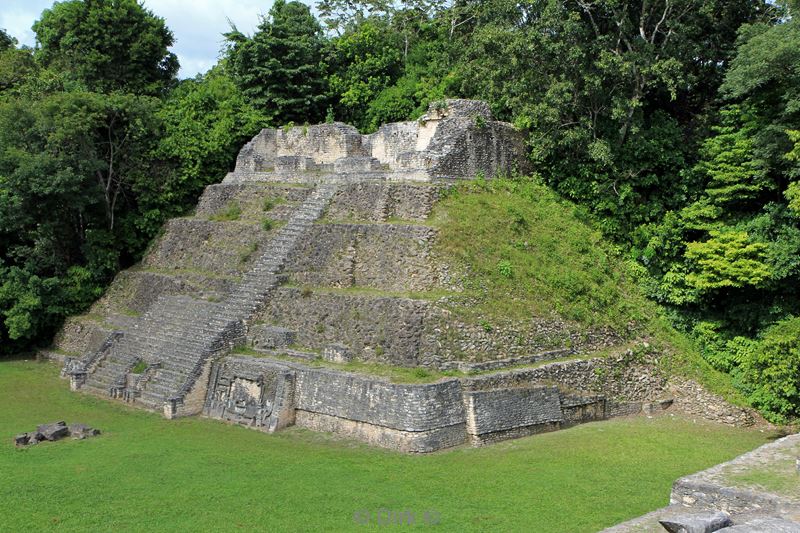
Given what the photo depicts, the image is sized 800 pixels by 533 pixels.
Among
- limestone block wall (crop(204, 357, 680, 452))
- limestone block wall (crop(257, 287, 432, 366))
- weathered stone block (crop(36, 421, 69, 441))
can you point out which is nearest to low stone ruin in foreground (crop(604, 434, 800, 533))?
limestone block wall (crop(204, 357, 680, 452))

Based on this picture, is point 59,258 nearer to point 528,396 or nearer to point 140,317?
point 140,317

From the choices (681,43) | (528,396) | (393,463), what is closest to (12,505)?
(393,463)

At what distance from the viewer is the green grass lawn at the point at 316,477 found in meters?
11.4

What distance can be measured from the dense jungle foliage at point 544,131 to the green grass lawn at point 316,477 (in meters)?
4.60

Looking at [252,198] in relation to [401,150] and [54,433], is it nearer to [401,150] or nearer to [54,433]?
[401,150]

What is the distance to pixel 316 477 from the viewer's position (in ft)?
43.6

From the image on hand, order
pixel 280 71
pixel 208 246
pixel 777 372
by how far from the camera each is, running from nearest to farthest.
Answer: pixel 777 372 < pixel 208 246 < pixel 280 71

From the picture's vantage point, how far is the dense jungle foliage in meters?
19.0

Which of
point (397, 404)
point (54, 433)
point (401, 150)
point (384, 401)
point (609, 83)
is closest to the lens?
point (397, 404)

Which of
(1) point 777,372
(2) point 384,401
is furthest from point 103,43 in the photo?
(1) point 777,372

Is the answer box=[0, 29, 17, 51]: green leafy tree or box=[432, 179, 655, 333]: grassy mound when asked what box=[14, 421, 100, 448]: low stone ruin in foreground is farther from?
box=[0, 29, 17, 51]: green leafy tree

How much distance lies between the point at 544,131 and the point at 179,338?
12190 millimetres

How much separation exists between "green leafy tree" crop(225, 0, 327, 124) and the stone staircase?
8940mm

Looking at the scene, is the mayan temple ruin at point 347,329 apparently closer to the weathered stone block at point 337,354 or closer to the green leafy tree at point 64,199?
the weathered stone block at point 337,354
